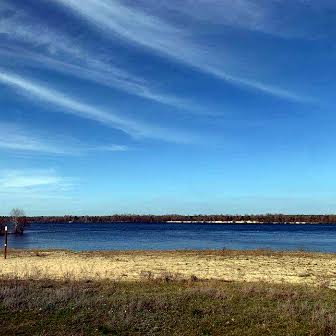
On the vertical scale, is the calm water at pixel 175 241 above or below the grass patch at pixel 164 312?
below

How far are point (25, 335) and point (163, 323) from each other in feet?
9.35

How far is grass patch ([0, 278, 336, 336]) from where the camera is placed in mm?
10383

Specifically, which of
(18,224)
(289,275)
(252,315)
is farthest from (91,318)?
(18,224)

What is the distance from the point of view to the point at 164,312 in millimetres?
11680

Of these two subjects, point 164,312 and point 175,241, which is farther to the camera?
point 175,241

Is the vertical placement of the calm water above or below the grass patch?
below

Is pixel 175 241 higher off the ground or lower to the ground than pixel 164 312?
lower

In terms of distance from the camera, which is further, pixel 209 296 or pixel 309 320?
pixel 209 296

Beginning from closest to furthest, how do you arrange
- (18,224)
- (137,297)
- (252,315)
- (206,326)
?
(206,326) → (252,315) → (137,297) → (18,224)

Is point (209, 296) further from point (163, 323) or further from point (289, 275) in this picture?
point (289, 275)

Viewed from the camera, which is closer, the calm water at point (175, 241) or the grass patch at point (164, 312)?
the grass patch at point (164, 312)

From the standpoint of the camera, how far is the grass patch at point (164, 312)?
34.1 feet

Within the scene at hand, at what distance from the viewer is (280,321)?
11.1 meters

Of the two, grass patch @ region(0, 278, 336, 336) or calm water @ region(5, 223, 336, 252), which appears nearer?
grass patch @ region(0, 278, 336, 336)
